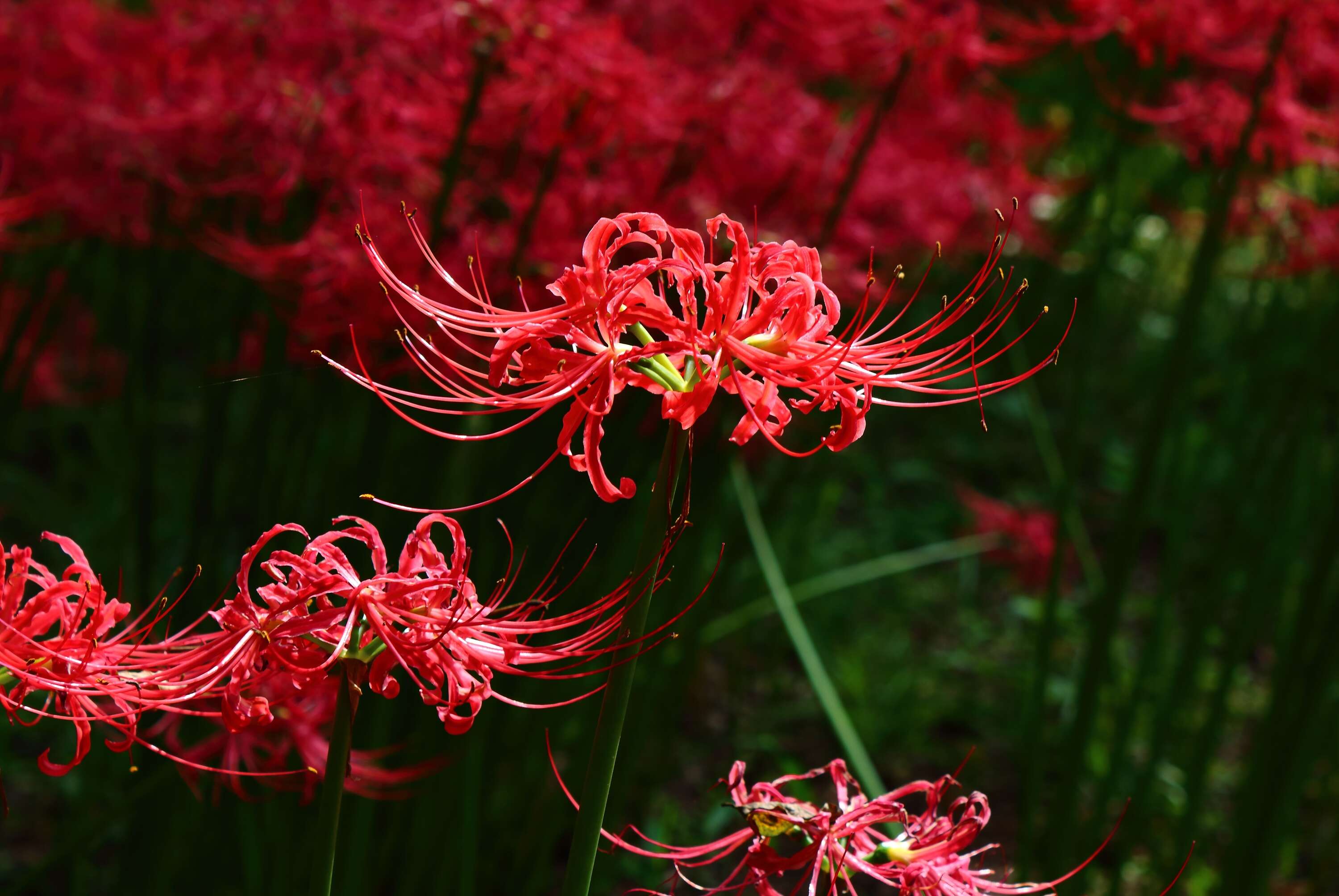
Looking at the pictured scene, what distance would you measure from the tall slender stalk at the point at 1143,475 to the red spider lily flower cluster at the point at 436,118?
1.55 feet

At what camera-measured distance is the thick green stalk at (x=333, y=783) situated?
496 millimetres

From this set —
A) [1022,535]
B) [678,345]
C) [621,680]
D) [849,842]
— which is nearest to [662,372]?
[678,345]

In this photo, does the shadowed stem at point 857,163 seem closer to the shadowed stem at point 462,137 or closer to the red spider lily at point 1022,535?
the shadowed stem at point 462,137

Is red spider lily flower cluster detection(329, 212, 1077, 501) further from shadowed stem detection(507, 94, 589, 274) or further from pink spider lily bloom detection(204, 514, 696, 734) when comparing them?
shadowed stem detection(507, 94, 589, 274)

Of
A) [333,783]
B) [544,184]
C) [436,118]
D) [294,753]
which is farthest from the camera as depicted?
[436,118]

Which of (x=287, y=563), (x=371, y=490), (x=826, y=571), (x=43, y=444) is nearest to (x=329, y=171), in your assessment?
(x=371, y=490)

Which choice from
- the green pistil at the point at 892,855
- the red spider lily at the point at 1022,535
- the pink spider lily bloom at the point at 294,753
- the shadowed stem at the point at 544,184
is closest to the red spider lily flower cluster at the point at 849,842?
the green pistil at the point at 892,855

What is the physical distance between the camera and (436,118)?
1.57m

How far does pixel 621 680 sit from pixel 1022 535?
2.96 meters

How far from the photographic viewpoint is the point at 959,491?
3.89m

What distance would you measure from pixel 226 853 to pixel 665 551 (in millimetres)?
1184

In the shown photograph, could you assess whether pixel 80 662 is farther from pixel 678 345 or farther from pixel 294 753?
pixel 294 753

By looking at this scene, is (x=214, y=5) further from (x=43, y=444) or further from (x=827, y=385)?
(x=43, y=444)

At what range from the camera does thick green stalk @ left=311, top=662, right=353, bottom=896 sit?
496 millimetres
